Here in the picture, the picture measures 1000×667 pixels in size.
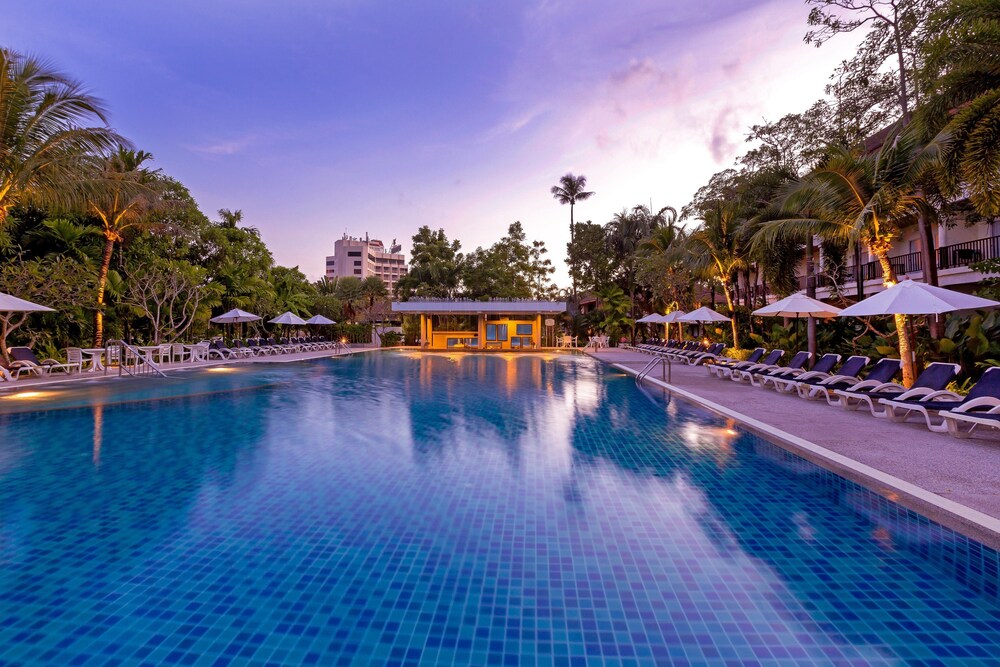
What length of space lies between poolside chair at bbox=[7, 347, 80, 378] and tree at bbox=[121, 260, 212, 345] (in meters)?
4.15

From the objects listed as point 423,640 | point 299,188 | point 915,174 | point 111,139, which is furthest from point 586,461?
point 299,188

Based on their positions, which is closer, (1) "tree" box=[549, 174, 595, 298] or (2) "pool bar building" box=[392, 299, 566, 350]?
(2) "pool bar building" box=[392, 299, 566, 350]

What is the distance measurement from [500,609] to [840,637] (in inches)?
74.2

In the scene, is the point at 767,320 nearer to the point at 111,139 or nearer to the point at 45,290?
the point at 111,139

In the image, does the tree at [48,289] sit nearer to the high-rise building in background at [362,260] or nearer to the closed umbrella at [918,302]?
the closed umbrella at [918,302]

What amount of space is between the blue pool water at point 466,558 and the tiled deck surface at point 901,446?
1.70ft

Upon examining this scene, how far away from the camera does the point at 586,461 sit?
5938mm

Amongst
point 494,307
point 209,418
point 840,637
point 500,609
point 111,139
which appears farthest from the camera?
point 494,307

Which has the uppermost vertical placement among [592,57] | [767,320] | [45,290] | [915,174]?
[592,57]

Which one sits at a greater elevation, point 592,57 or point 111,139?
point 592,57

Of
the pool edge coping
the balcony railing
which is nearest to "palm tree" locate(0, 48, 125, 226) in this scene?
the pool edge coping

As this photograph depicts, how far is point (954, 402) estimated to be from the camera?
6.58m

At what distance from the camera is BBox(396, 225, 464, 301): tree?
40531 mm

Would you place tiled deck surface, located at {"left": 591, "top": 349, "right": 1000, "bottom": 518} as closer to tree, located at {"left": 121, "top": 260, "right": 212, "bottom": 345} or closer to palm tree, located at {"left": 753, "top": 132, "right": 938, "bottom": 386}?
palm tree, located at {"left": 753, "top": 132, "right": 938, "bottom": 386}
